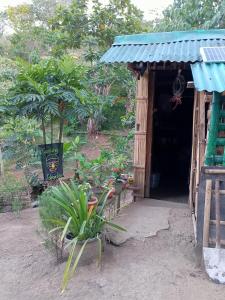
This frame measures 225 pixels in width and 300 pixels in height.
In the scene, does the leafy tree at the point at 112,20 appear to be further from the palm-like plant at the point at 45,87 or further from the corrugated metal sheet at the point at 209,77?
the corrugated metal sheet at the point at 209,77

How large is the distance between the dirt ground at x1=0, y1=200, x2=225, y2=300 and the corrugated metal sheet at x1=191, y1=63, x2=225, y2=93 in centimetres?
178

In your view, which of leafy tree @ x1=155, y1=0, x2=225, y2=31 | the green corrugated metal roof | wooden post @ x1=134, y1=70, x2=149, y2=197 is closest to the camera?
the green corrugated metal roof

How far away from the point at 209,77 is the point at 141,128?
2058mm

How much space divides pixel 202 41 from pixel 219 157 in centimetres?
213

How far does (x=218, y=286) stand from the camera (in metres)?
2.92

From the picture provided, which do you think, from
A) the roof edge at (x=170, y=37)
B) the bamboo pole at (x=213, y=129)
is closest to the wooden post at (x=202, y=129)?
the bamboo pole at (x=213, y=129)

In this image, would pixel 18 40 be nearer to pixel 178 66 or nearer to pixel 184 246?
pixel 178 66

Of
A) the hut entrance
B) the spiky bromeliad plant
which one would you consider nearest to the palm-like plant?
the hut entrance

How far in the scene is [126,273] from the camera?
3135mm

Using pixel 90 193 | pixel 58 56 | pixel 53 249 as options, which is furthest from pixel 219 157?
pixel 58 56

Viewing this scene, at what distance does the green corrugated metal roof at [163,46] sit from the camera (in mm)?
4199

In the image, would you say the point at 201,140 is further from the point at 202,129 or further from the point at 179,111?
the point at 179,111

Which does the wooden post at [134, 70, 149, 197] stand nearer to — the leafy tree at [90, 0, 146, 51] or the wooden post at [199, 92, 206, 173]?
the wooden post at [199, 92, 206, 173]

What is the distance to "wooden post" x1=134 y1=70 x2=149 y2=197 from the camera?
16.5 ft
